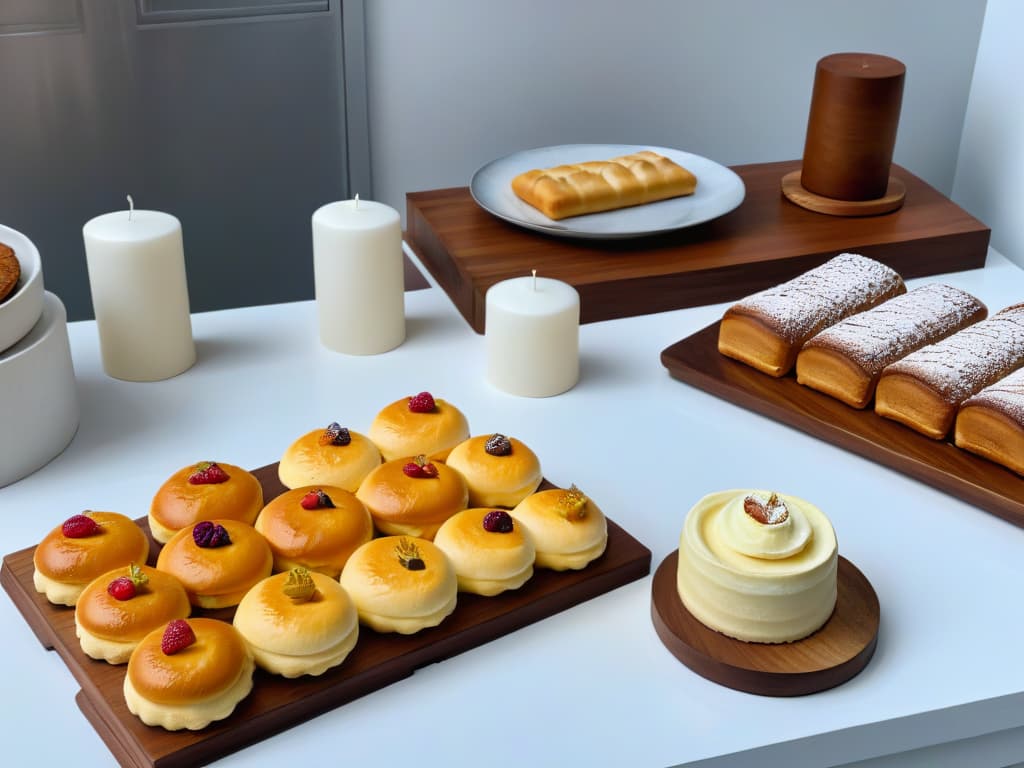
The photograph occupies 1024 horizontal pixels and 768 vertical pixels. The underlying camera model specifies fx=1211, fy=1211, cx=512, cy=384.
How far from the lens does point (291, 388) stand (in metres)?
1.28

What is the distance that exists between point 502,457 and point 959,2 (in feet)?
4.49

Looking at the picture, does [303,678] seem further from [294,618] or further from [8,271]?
[8,271]

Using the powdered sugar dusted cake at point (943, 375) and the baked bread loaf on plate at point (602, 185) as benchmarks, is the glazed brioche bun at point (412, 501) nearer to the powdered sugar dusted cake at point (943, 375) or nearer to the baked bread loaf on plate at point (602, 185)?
the powdered sugar dusted cake at point (943, 375)

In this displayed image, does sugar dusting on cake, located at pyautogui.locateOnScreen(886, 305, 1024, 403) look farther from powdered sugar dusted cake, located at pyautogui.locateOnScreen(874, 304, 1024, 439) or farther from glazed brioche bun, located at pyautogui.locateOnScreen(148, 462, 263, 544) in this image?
glazed brioche bun, located at pyautogui.locateOnScreen(148, 462, 263, 544)

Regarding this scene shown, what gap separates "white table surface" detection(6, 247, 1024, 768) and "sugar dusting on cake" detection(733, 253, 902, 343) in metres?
0.10

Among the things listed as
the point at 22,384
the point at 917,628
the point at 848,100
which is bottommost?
the point at 917,628

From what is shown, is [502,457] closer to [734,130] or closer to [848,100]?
[848,100]

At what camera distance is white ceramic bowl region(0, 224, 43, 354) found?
41.3 inches

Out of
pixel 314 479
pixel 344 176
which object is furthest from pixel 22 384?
pixel 344 176

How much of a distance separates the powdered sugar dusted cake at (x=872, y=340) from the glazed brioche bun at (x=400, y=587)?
0.49 meters

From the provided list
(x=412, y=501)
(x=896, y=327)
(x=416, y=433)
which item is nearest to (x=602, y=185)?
(x=896, y=327)

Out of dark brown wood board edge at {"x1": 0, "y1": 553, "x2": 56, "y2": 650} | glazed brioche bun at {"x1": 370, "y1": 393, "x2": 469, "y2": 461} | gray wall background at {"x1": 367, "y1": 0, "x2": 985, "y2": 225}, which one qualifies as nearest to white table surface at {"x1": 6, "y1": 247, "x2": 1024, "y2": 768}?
dark brown wood board edge at {"x1": 0, "y1": 553, "x2": 56, "y2": 650}

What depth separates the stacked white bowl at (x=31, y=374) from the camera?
1061 millimetres

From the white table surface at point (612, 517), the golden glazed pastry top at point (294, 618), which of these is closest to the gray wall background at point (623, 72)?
the white table surface at point (612, 517)
